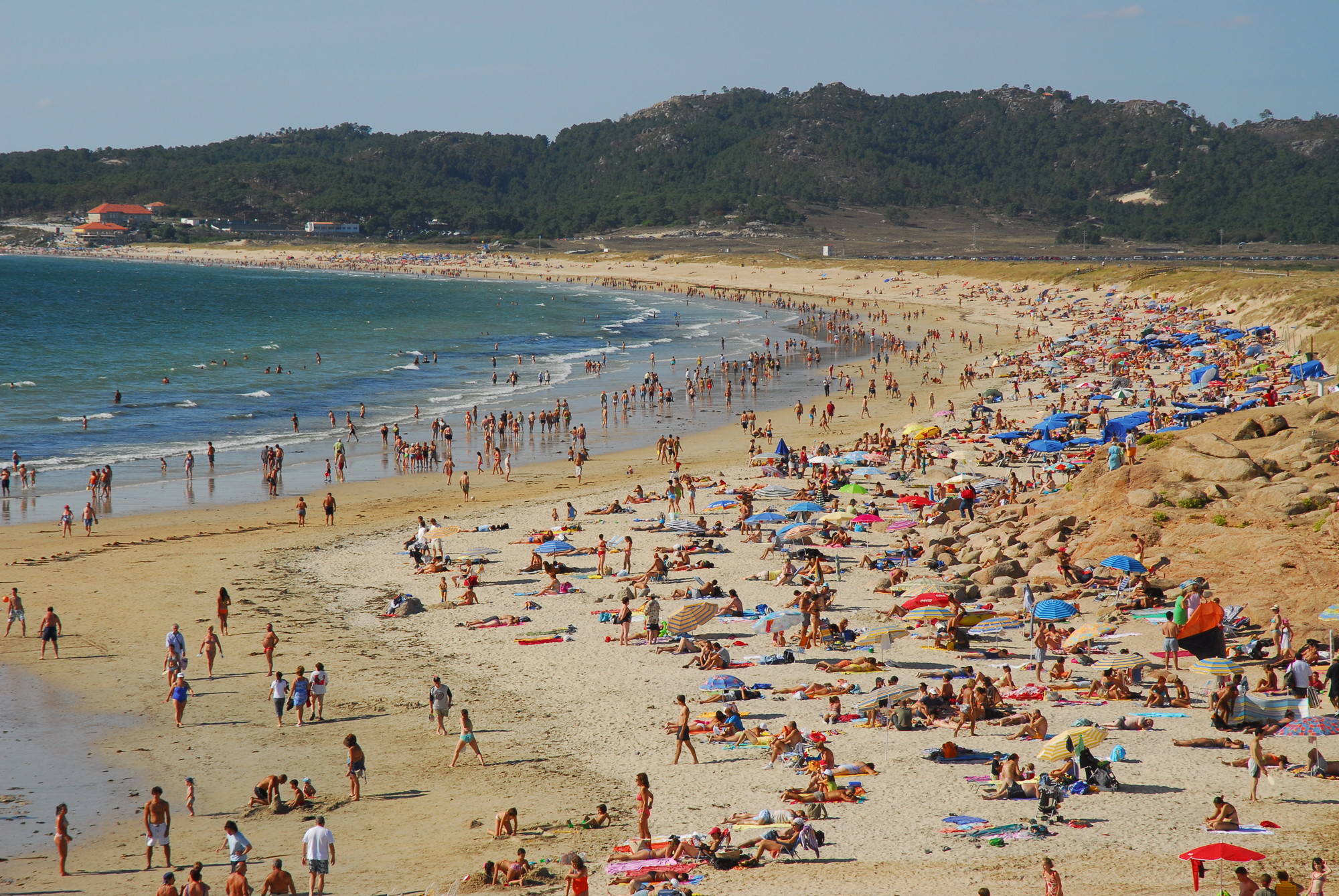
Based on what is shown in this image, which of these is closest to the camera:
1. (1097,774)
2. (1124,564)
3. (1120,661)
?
(1097,774)

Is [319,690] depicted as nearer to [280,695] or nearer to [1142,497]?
[280,695]

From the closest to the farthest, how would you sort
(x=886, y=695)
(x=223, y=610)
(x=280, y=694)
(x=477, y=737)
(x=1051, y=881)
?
(x=1051, y=881) < (x=886, y=695) < (x=477, y=737) < (x=280, y=694) < (x=223, y=610)

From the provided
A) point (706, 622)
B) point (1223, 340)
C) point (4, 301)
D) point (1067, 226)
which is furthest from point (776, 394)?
point (1067, 226)

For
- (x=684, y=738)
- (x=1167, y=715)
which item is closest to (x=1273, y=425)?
(x=1167, y=715)

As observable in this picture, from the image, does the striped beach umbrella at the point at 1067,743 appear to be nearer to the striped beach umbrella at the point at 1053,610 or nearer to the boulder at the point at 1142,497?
the striped beach umbrella at the point at 1053,610

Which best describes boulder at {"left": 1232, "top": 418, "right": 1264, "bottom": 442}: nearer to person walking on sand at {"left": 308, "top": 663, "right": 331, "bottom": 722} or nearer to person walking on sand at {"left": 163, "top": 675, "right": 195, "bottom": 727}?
person walking on sand at {"left": 308, "top": 663, "right": 331, "bottom": 722}

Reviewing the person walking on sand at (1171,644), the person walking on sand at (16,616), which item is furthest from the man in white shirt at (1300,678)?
the person walking on sand at (16,616)

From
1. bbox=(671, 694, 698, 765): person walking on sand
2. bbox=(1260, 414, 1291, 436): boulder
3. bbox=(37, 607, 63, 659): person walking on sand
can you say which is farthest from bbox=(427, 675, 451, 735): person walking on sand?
bbox=(1260, 414, 1291, 436): boulder
